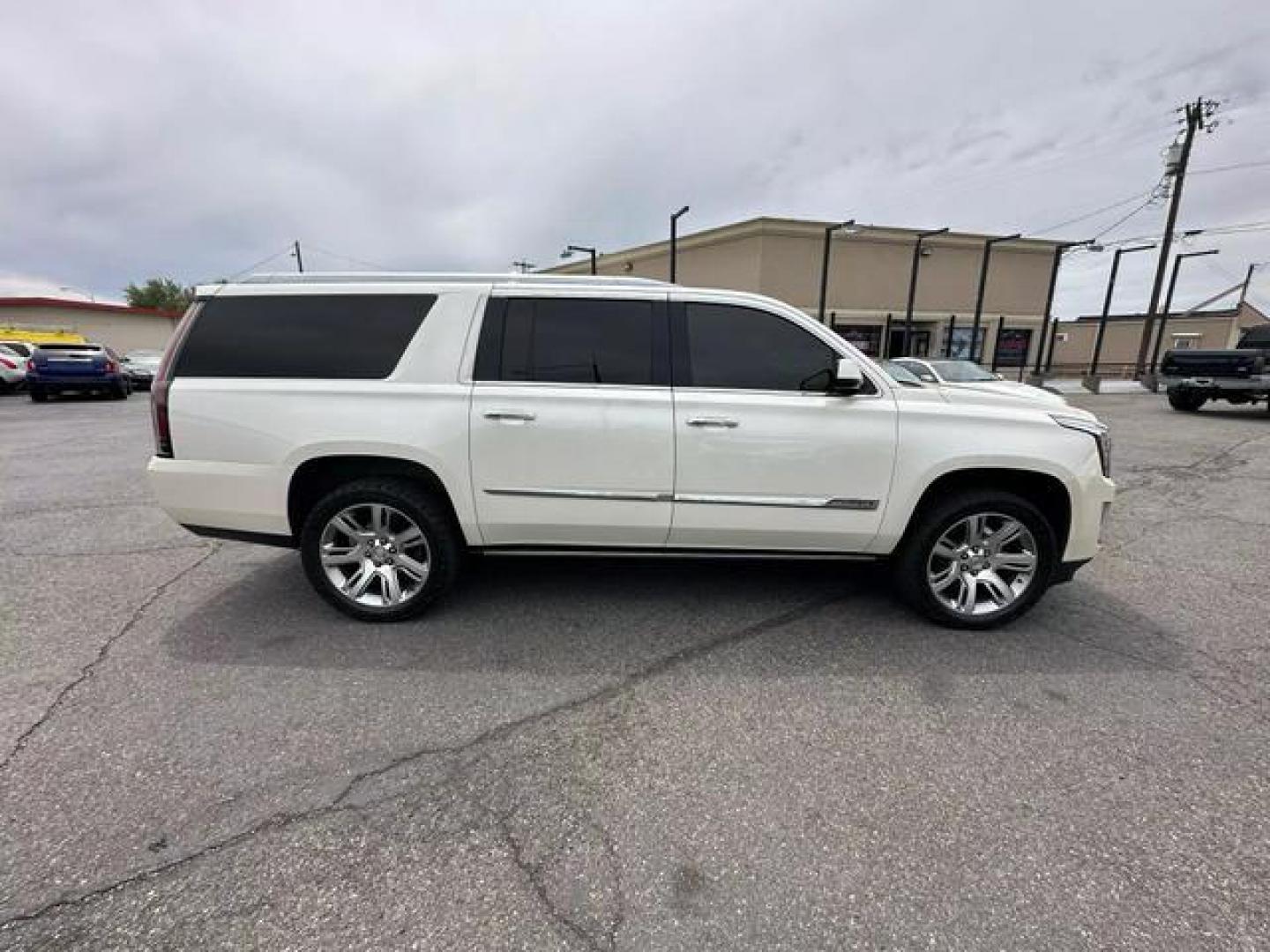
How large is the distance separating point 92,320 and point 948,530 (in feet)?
156

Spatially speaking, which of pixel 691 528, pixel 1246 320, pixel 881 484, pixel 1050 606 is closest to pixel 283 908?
pixel 691 528

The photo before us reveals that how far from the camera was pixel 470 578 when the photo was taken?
4.25 metres

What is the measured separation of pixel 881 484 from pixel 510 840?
2581mm

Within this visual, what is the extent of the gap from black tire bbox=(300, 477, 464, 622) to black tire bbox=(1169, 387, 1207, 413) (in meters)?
18.7

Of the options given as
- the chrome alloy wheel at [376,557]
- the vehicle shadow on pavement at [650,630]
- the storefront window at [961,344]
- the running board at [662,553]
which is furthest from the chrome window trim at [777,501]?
the storefront window at [961,344]

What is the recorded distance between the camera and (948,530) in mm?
3502

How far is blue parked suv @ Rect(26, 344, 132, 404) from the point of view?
15.5 metres

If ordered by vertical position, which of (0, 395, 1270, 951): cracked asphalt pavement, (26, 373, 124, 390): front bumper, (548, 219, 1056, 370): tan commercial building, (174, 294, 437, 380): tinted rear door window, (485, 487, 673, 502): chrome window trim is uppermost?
(548, 219, 1056, 370): tan commercial building

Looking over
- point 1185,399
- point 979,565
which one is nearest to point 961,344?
point 1185,399

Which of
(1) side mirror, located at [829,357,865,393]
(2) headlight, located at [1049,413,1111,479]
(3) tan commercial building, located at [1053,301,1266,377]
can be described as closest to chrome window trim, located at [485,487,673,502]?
(1) side mirror, located at [829,357,865,393]

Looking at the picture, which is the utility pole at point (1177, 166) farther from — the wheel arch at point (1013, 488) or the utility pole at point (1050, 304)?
the wheel arch at point (1013, 488)

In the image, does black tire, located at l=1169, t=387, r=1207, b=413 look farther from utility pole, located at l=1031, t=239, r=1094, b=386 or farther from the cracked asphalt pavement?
the cracked asphalt pavement

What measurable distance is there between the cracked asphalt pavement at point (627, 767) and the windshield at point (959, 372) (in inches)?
445

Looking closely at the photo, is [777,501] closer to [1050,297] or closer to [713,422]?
[713,422]
